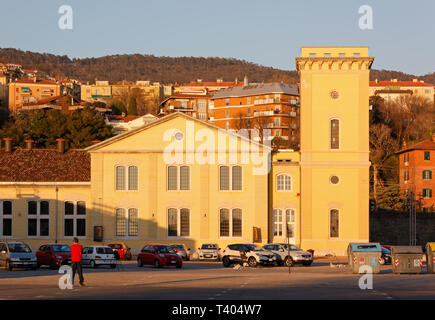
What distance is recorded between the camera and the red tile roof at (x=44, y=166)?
67375 millimetres

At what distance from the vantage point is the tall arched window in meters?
66.4

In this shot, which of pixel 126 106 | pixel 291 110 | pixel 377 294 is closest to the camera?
pixel 377 294

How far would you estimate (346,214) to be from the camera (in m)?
65.8

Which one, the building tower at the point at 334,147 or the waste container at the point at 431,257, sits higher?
the building tower at the point at 334,147

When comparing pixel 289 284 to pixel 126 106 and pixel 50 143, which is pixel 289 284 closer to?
pixel 50 143

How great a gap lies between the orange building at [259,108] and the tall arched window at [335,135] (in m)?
78.7

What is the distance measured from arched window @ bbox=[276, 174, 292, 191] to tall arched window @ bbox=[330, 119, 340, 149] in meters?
4.41

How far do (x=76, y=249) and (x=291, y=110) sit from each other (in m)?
132

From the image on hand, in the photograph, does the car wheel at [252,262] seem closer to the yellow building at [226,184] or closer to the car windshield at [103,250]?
the car windshield at [103,250]

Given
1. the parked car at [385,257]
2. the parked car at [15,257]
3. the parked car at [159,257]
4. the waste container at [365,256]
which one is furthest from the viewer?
the parked car at [385,257]

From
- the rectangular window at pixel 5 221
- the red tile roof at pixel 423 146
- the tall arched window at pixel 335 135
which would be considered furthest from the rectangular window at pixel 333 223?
the red tile roof at pixel 423 146

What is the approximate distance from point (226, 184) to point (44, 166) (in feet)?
51.4

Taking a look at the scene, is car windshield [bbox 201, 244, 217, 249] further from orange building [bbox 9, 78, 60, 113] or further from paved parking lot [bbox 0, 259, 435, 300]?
orange building [bbox 9, 78, 60, 113]
